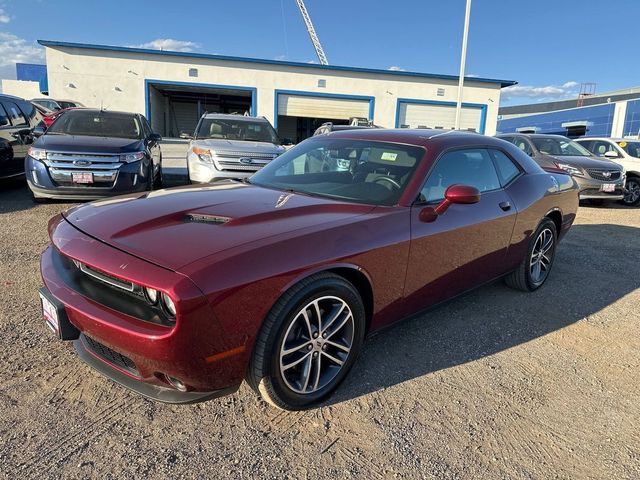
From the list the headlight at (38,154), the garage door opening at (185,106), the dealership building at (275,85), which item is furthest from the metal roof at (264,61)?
the headlight at (38,154)

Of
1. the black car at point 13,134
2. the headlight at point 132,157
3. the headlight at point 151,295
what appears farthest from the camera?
the black car at point 13,134

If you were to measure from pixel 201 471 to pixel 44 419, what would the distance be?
90 cm

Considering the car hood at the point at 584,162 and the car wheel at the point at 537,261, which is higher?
the car hood at the point at 584,162

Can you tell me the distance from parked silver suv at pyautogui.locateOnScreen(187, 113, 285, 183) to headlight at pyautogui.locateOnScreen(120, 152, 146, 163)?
0.84 m

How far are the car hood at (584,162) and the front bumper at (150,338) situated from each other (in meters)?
10.1

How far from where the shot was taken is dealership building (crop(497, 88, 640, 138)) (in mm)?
43375

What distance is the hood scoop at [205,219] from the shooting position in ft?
8.30

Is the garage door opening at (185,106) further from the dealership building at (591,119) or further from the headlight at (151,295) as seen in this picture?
the headlight at (151,295)

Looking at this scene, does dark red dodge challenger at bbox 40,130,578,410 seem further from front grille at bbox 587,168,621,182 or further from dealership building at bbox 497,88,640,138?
dealership building at bbox 497,88,640,138

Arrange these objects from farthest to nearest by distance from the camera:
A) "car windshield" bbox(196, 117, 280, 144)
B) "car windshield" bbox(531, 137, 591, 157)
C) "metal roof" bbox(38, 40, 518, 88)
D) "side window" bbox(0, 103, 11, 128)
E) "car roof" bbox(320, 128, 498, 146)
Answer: "metal roof" bbox(38, 40, 518, 88) → "car windshield" bbox(531, 137, 591, 157) → "car windshield" bbox(196, 117, 280, 144) → "side window" bbox(0, 103, 11, 128) → "car roof" bbox(320, 128, 498, 146)

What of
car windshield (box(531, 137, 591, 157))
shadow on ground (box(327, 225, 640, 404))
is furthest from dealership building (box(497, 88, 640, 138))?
shadow on ground (box(327, 225, 640, 404))

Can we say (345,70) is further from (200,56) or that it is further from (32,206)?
(32,206)

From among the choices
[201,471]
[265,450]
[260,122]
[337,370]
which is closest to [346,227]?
[337,370]

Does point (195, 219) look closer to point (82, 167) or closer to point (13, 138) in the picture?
point (82, 167)
